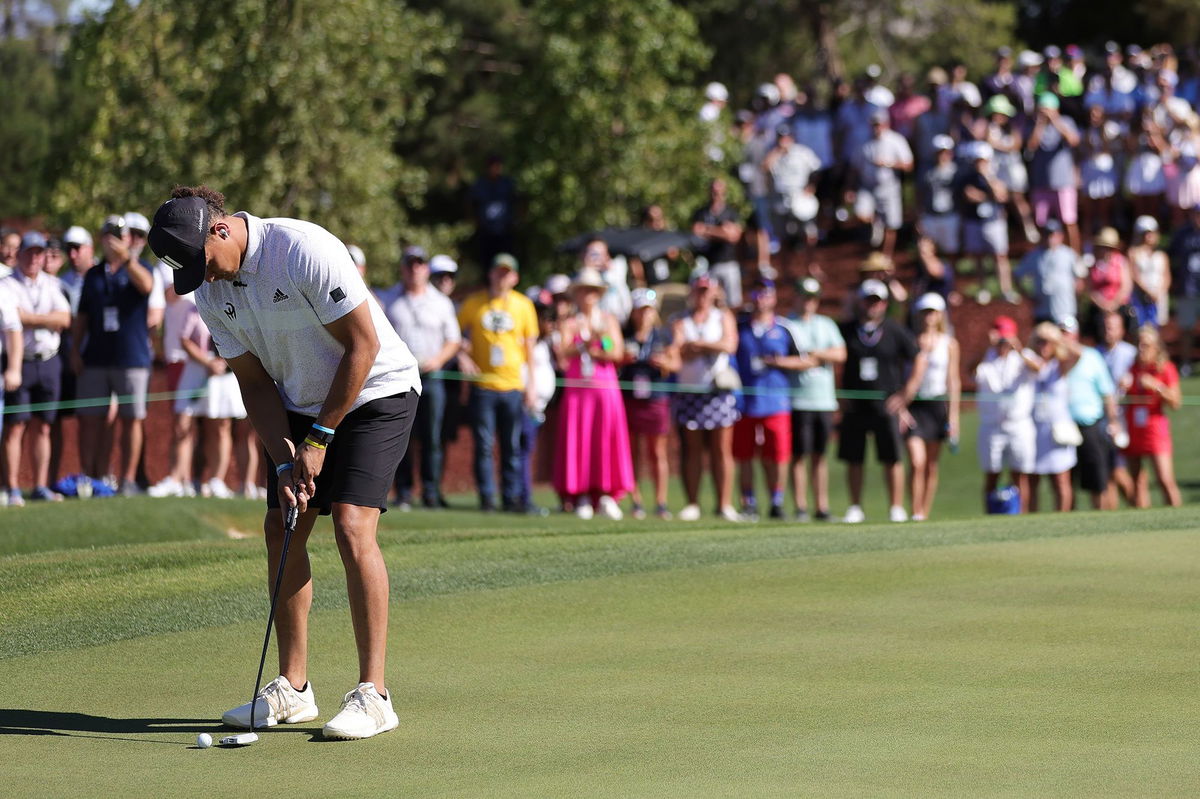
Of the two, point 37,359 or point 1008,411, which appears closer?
point 37,359

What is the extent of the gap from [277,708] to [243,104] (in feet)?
50.6

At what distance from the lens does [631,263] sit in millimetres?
18484

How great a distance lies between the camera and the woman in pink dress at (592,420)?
13773 mm

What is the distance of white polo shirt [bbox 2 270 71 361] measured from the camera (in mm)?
12266

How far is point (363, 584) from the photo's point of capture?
5.46 m

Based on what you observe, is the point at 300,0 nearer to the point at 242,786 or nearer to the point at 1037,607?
the point at 1037,607

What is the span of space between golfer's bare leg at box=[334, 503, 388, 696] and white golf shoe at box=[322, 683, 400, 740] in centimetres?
10

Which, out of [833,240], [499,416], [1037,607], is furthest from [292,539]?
[833,240]

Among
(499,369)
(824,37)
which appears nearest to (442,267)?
(499,369)

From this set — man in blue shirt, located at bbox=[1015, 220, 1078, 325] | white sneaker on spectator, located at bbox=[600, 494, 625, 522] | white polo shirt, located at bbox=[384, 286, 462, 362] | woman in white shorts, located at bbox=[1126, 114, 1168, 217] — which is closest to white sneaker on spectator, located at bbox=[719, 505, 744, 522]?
white sneaker on spectator, located at bbox=[600, 494, 625, 522]

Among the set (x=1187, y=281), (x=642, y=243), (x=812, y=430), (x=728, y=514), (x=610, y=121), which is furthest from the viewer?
(x=610, y=121)

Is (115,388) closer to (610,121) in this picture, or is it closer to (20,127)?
(610,121)

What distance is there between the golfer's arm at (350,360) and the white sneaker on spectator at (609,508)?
8.12 m

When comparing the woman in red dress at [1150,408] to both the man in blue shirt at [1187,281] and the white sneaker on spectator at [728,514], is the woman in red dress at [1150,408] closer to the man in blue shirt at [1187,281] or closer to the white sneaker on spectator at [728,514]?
the white sneaker on spectator at [728,514]
